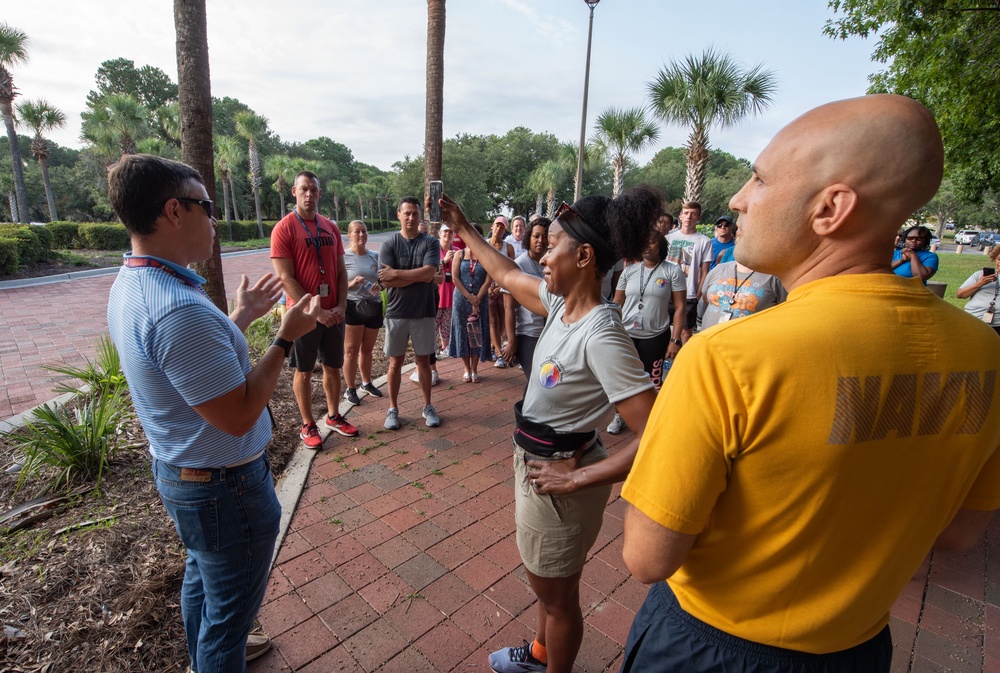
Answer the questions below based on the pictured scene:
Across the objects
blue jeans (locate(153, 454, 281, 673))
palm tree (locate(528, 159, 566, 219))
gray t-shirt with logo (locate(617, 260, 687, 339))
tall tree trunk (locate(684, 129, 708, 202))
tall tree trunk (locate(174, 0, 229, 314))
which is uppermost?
palm tree (locate(528, 159, 566, 219))

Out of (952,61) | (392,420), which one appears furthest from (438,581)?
(952,61)

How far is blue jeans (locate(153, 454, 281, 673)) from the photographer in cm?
168

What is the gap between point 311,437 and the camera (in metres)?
4.16

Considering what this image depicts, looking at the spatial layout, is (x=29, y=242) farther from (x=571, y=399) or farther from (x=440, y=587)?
(x=571, y=399)

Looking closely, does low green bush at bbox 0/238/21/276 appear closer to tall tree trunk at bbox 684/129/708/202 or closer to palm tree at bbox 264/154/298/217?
tall tree trunk at bbox 684/129/708/202

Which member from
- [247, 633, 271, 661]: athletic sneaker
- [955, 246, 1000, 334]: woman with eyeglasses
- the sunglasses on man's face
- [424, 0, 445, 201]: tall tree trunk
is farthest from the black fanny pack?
[424, 0, 445, 201]: tall tree trunk

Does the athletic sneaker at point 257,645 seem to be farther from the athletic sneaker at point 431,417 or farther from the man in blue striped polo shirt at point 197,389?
the athletic sneaker at point 431,417

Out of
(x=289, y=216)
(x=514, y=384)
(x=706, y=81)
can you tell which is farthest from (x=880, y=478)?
(x=706, y=81)

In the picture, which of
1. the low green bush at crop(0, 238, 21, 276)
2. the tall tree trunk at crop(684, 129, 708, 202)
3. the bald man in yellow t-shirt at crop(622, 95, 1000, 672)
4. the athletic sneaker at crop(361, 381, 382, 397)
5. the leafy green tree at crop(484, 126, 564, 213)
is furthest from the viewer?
the leafy green tree at crop(484, 126, 564, 213)

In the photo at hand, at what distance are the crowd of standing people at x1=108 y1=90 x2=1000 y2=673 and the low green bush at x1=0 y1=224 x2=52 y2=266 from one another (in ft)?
55.5

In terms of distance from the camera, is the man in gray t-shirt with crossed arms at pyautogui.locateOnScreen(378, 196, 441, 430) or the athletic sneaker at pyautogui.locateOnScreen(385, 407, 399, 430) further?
the man in gray t-shirt with crossed arms at pyautogui.locateOnScreen(378, 196, 441, 430)

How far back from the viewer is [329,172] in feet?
206

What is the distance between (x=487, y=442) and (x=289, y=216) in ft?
8.17

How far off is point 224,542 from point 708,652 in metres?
1.52
